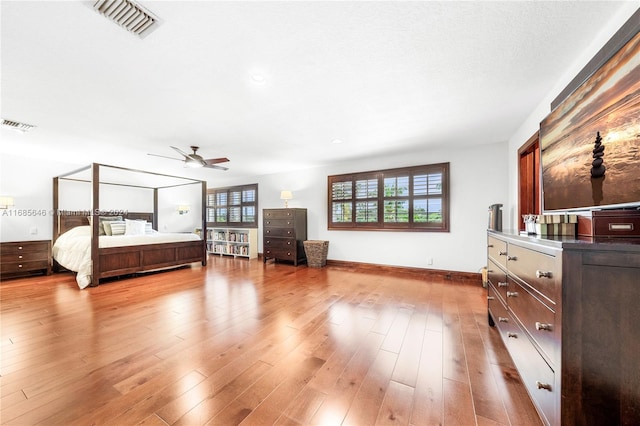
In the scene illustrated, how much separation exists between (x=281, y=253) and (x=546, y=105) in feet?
16.4

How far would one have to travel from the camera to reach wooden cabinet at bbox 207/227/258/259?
639 cm

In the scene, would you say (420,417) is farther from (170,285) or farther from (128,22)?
(170,285)

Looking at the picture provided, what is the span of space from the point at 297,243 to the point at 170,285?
2578 mm

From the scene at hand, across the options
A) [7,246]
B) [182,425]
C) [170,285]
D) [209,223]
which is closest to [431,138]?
[182,425]

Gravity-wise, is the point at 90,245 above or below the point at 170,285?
above

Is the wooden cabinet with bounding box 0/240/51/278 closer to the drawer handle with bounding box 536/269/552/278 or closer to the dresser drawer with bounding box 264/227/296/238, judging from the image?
the dresser drawer with bounding box 264/227/296/238

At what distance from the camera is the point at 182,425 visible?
1.18 m

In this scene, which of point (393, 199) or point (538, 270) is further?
point (393, 199)

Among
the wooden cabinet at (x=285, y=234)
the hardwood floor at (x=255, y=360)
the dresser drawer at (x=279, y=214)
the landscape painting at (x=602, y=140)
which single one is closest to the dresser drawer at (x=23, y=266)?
the hardwood floor at (x=255, y=360)

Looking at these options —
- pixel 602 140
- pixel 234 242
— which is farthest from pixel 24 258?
pixel 602 140

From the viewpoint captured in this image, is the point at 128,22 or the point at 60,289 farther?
the point at 60,289

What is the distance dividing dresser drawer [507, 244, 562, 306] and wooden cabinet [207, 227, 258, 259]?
5.81 m

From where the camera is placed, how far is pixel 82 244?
3.88 metres

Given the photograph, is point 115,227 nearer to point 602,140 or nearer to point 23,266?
point 23,266
